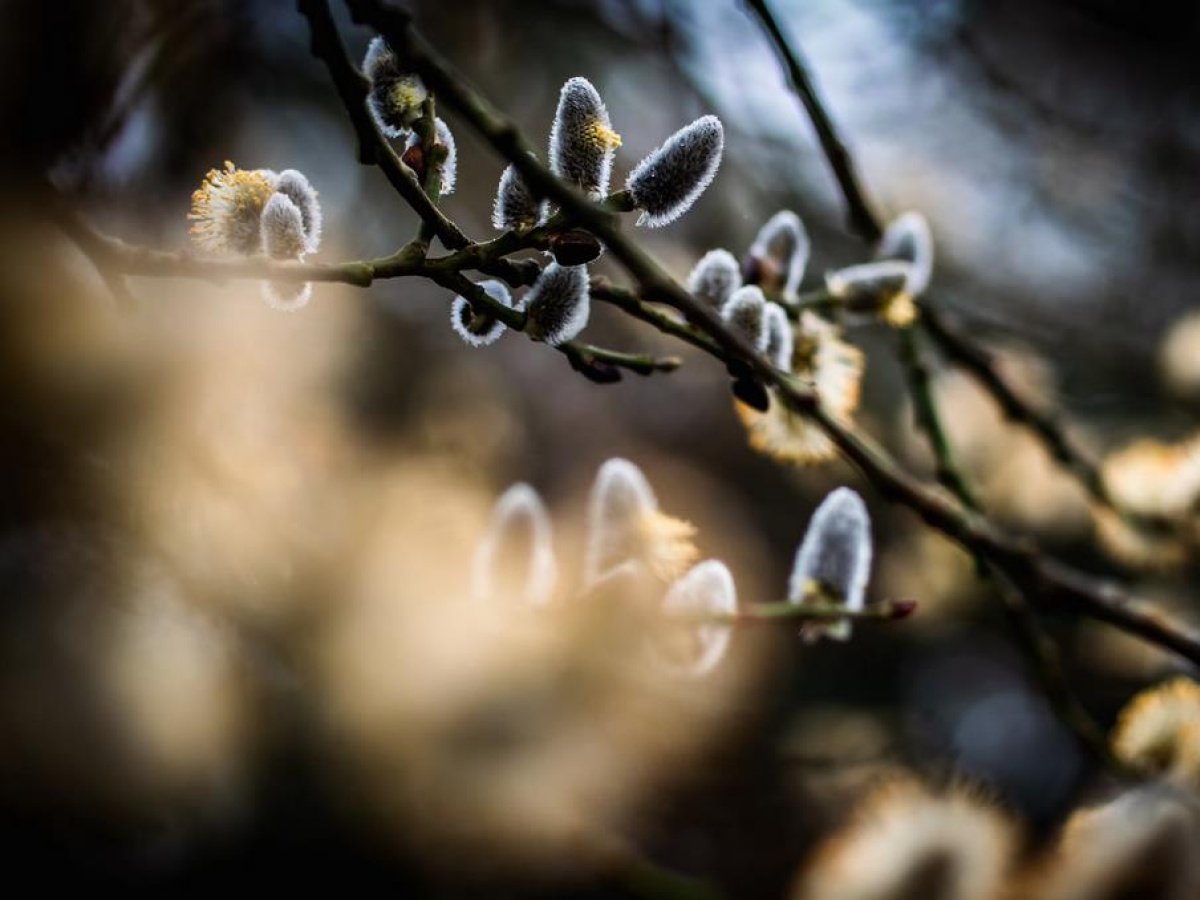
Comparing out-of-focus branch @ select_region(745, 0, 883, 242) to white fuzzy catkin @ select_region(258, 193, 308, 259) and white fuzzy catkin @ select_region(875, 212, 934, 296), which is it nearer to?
white fuzzy catkin @ select_region(875, 212, 934, 296)

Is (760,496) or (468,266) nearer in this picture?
(468,266)

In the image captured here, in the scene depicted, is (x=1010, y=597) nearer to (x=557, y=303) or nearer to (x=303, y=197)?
(x=557, y=303)

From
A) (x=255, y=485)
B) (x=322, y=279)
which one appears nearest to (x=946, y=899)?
(x=255, y=485)

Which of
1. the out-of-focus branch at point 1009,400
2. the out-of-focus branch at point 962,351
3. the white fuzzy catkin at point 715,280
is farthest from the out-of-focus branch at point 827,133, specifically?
the white fuzzy catkin at point 715,280

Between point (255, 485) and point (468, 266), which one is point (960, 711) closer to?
point (255, 485)

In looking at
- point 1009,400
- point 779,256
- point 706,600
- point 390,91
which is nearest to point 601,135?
point 390,91

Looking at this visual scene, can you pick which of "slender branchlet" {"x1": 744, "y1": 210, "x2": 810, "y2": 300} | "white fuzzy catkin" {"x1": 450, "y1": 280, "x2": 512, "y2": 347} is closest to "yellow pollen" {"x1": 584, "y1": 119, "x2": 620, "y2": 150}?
"white fuzzy catkin" {"x1": 450, "y1": 280, "x2": 512, "y2": 347}
